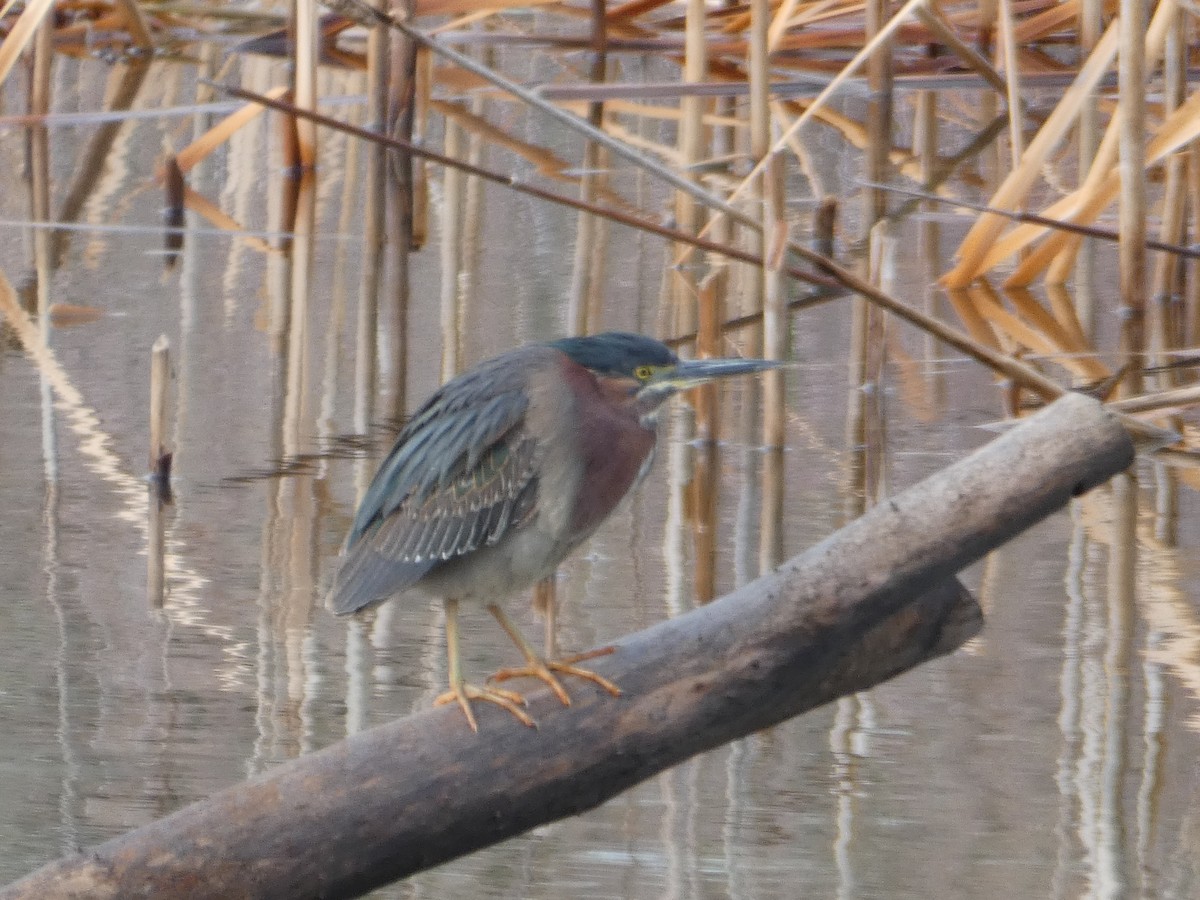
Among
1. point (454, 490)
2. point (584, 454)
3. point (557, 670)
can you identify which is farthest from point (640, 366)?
point (557, 670)

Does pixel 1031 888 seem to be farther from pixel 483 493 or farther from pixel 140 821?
pixel 140 821

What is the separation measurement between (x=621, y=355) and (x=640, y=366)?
0.12 ft

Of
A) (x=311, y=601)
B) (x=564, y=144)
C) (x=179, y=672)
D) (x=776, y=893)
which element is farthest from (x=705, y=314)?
(x=564, y=144)

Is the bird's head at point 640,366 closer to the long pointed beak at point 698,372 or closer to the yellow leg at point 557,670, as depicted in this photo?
the long pointed beak at point 698,372

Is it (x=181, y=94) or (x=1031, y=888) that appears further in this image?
(x=181, y=94)

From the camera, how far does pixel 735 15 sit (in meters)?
9.97

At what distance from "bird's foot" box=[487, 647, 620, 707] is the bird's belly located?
121mm

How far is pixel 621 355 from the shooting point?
2840mm

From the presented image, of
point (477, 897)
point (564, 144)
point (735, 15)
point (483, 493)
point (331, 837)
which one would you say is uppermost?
point (735, 15)

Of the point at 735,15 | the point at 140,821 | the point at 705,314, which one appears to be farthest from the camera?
the point at 735,15

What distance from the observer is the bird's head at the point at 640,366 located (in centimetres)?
284

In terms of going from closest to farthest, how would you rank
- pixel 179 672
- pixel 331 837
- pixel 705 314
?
pixel 331 837
pixel 179 672
pixel 705 314

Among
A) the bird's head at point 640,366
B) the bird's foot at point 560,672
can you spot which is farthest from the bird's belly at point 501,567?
the bird's head at point 640,366

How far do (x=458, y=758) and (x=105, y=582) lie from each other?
158 centimetres
